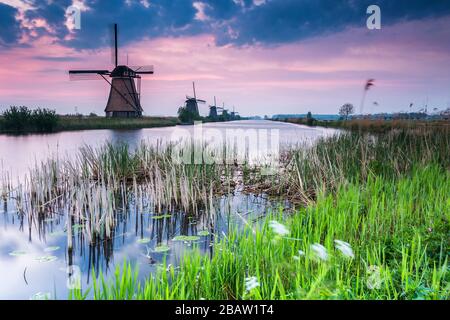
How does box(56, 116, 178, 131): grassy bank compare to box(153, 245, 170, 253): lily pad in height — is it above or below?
above

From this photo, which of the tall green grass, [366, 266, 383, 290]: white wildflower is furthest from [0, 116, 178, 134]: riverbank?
[366, 266, 383, 290]: white wildflower

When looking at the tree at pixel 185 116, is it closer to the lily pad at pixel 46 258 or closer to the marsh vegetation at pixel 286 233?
the marsh vegetation at pixel 286 233

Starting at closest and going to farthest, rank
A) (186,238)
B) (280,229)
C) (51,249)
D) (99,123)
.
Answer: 1. (280,229)
2. (51,249)
3. (186,238)
4. (99,123)

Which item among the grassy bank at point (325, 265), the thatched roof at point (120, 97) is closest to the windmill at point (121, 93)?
the thatched roof at point (120, 97)

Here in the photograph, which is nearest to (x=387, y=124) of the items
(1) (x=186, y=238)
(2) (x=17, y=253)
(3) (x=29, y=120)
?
(1) (x=186, y=238)

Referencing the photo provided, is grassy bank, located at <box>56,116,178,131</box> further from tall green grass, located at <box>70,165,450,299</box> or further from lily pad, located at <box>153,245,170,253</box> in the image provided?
tall green grass, located at <box>70,165,450,299</box>

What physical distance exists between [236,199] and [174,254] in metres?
2.35

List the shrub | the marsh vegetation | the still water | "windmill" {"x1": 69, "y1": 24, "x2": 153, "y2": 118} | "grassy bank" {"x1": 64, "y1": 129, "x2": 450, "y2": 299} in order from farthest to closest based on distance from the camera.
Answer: "windmill" {"x1": 69, "y1": 24, "x2": 153, "y2": 118} < the shrub < the still water < the marsh vegetation < "grassy bank" {"x1": 64, "y1": 129, "x2": 450, "y2": 299}

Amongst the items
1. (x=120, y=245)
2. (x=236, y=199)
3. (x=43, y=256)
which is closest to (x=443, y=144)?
(x=236, y=199)

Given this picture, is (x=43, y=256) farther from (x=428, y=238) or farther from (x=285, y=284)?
(x=428, y=238)

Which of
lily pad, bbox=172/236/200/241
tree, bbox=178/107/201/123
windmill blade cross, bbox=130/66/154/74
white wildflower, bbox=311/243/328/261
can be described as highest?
windmill blade cross, bbox=130/66/154/74

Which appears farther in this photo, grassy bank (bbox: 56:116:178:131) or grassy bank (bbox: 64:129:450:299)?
grassy bank (bbox: 56:116:178:131)

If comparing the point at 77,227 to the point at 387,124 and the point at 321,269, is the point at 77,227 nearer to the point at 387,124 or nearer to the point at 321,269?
the point at 321,269

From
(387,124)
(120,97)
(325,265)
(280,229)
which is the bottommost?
(325,265)
